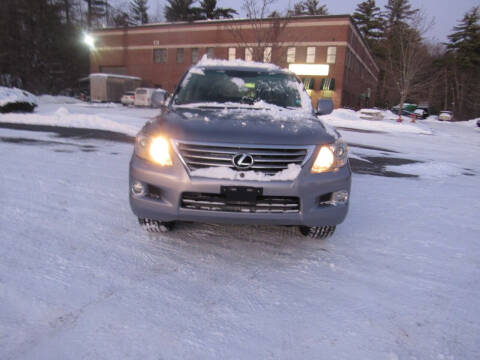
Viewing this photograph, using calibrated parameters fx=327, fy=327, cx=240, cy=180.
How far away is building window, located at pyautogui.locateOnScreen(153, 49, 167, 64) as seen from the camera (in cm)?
4184

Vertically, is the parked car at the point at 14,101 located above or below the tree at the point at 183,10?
below

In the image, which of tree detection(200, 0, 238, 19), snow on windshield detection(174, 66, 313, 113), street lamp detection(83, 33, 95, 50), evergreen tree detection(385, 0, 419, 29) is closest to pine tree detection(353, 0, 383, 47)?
evergreen tree detection(385, 0, 419, 29)

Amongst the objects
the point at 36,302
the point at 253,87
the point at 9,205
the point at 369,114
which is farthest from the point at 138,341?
the point at 369,114

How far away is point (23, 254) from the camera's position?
260cm

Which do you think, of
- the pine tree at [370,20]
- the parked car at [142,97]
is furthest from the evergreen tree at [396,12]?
the parked car at [142,97]

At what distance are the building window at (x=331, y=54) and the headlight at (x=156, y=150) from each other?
3392 centimetres

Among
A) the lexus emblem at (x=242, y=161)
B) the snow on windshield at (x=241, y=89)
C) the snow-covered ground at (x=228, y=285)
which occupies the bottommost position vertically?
the snow-covered ground at (x=228, y=285)

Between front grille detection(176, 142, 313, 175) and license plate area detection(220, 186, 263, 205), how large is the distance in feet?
0.55

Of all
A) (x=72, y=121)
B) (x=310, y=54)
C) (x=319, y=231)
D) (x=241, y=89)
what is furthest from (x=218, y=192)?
(x=310, y=54)

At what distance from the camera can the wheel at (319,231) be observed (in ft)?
9.92

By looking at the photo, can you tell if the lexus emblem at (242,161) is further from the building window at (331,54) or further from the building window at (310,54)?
the building window at (310,54)

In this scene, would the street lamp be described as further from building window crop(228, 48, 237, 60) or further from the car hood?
the car hood

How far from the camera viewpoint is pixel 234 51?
36.9 meters

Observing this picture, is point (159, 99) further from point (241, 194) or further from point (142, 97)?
point (142, 97)
